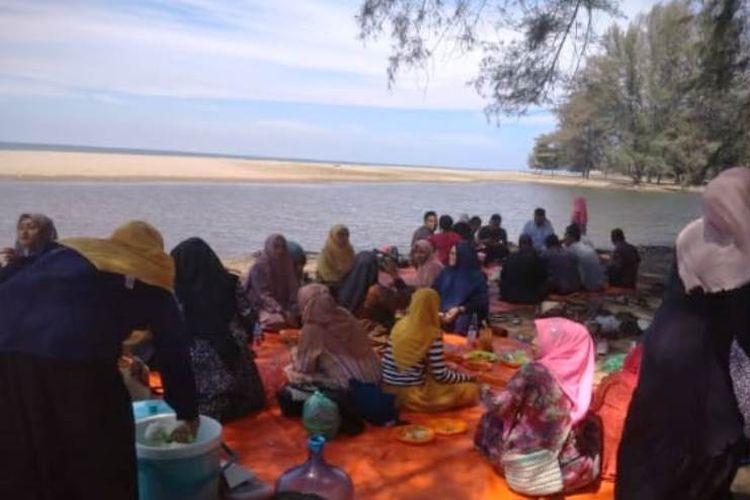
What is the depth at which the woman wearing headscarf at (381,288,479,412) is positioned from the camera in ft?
13.5

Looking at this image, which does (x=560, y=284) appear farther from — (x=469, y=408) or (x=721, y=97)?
(x=721, y=97)

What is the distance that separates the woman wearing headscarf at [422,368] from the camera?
4113 mm

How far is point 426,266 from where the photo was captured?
693 cm

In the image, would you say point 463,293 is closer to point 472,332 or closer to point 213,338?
point 472,332

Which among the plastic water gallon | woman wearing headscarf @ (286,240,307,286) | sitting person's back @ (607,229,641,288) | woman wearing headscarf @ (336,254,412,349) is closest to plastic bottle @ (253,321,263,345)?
woman wearing headscarf @ (336,254,412,349)

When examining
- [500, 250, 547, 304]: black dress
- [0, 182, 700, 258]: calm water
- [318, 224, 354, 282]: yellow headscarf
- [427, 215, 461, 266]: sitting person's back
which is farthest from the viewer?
[0, 182, 700, 258]: calm water

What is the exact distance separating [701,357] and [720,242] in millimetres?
375

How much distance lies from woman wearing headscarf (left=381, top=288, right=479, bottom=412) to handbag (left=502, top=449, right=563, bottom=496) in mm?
1068

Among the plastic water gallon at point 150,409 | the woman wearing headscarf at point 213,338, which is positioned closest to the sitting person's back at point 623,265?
the woman wearing headscarf at point 213,338

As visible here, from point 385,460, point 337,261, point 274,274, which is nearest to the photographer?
point 385,460

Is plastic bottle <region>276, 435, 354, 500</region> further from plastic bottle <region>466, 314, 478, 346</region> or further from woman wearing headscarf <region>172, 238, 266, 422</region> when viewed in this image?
plastic bottle <region>466, 314, 478, 346</region>

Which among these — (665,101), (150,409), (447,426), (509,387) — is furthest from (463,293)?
(665,101)

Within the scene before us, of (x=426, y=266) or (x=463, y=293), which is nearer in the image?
(x=463, y=293)

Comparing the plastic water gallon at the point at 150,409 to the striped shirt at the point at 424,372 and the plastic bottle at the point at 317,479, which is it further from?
the striped shirt at the point at 424,372
